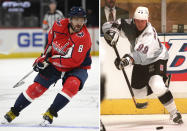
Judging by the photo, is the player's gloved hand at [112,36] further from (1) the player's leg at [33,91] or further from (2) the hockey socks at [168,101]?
(1) the player's leg at [33,91]

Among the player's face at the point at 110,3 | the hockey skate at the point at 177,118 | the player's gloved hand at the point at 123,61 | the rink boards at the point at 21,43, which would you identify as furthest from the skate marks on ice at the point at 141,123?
the rink boards at the point at 21,43

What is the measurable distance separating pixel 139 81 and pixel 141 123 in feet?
1.00

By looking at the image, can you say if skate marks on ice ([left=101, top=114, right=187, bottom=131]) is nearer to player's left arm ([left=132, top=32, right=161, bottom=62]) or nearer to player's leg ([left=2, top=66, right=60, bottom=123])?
player's left arm ([left=132, top=32, right=161, bottom=62])

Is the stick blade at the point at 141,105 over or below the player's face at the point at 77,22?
below

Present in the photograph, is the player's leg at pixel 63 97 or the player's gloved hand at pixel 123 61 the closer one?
the player's gloved hand at pixel 123 61

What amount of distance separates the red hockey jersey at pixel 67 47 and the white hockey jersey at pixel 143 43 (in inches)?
18.0

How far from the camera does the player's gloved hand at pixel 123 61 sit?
2.90 meters

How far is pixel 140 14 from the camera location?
288cm

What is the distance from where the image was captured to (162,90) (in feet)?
9.91

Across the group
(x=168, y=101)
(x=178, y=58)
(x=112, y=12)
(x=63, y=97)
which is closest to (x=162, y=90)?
(x=168, y=101)

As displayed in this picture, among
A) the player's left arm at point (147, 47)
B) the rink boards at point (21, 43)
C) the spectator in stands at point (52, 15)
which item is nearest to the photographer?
the player's left arm at point (147, 47)

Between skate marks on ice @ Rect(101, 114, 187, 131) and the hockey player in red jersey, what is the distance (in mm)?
378

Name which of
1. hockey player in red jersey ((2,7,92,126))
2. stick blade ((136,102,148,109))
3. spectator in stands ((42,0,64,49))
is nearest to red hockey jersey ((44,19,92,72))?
hockey player in red jersey ((2,7,92,126))

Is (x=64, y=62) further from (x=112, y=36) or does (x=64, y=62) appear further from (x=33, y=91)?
(x=112, y=36)
